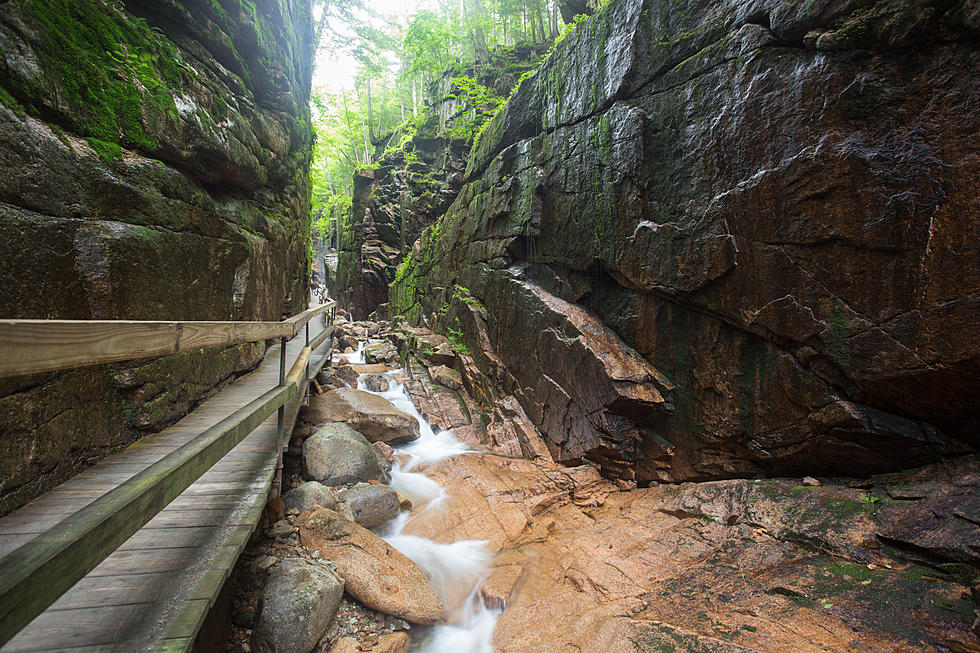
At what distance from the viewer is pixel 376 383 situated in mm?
12156

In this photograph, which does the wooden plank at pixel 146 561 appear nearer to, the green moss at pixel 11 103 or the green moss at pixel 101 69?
the green moss at pixel 11 103

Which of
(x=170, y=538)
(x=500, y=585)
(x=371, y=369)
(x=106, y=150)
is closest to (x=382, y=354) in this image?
(x=371, y=369)

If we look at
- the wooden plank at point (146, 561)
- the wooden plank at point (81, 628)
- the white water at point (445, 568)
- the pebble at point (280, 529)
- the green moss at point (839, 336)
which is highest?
the green moss at point (839, 336)

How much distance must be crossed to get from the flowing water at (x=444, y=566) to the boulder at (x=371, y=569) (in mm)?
250

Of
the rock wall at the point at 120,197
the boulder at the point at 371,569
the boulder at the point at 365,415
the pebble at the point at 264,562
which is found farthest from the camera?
the boulder at the point at 365,415

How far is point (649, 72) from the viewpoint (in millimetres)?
6695

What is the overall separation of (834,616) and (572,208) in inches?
279

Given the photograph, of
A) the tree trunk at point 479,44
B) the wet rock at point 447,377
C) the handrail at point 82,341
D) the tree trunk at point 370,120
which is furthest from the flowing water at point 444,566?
the tree trunk at point 370,120

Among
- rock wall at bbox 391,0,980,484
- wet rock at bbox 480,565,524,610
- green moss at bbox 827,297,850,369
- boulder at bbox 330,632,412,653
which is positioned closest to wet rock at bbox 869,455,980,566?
rock wall at bbox 391,0,980,484

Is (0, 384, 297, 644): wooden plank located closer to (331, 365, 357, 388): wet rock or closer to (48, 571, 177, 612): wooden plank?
(48, 571, 177, 612): wooden plank

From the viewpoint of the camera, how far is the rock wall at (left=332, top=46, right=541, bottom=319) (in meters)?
16.9

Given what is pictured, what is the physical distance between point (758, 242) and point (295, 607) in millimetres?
6837

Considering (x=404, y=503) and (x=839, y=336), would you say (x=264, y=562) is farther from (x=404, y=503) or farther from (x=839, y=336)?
(x=839, y=336)

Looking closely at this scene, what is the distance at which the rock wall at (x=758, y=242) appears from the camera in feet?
13.2
